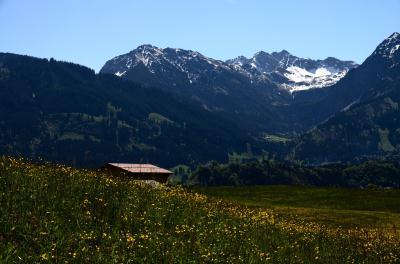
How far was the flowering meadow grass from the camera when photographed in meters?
14.6

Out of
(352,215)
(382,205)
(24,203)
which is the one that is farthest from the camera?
(382,205)

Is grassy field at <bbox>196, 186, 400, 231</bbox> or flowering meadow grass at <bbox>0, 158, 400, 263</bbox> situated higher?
flowering meadow grass at <bbox>0, 158, 400, 263</bbox>

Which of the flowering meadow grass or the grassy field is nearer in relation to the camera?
the flowering meadow grass

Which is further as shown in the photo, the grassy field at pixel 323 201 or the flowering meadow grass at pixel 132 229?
the grassy field at pixel 323 201

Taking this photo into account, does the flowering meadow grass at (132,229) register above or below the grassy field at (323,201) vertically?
above

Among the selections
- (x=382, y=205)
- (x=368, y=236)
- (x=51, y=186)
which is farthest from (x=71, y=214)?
(x=382, y=205)

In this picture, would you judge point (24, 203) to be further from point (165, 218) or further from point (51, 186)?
point (165, 218)

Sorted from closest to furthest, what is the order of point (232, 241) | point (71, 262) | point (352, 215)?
point (71, 262) < point (232, 241) < point (352, 215)

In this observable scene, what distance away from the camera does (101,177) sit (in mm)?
22906

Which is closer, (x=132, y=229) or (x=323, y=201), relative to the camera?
(x=132, y=229)

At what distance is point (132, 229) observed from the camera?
17562 mm

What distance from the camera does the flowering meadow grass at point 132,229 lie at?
574 inches

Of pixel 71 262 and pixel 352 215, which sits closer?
pixel 71 262

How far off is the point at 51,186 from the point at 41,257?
662 centimetres
